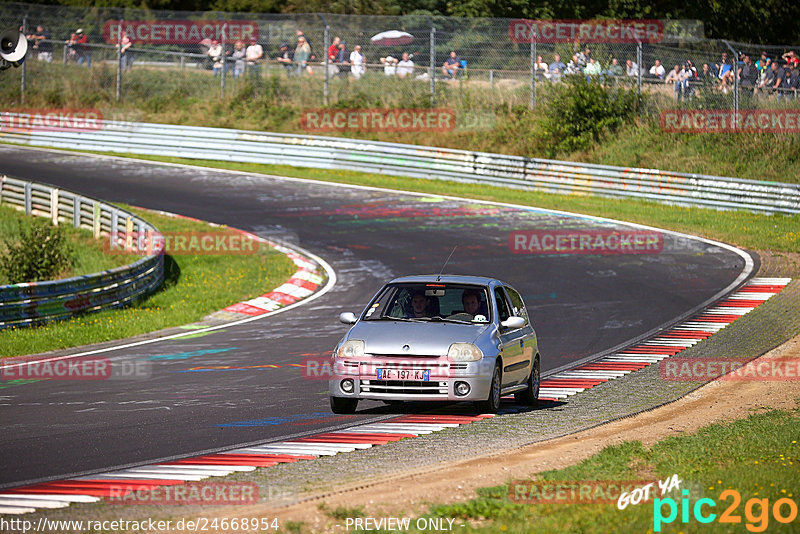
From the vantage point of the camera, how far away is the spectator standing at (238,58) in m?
39.7

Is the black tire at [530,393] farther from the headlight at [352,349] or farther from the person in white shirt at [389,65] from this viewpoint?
the person in white shirt at [389,65]

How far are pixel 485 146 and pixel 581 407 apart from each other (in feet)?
91.3

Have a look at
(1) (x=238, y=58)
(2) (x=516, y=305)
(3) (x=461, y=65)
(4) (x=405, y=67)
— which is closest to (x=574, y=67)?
(3) (x=461, y=65)

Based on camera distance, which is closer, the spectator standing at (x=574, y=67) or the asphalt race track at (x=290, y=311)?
the asphalt race track at (x=290, y=311)

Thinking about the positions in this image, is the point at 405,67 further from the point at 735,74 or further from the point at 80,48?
the point at 80,48

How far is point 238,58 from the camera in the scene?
132ft

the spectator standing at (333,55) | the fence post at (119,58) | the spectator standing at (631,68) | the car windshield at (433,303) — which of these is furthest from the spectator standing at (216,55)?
the car windshield at (433,303)

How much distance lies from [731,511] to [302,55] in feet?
112

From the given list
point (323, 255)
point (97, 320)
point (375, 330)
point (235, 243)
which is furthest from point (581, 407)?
point (235, 243)

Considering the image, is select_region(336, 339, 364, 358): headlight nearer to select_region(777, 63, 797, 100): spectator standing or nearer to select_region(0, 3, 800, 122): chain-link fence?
select_region(777, 63, 797, 100): spectator standing

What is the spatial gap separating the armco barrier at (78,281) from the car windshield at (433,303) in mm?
7912

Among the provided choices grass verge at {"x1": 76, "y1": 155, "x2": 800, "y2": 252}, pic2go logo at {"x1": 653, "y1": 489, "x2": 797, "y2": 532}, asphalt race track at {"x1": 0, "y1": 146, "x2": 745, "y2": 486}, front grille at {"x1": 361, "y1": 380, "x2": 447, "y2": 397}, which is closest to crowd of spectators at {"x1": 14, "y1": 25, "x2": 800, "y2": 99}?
grass verge at {"x1": 76, "y1": 155, "x2": 800, "y2": 252}

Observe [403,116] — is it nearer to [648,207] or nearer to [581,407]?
[648,207]

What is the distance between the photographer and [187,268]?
24.1 metres
